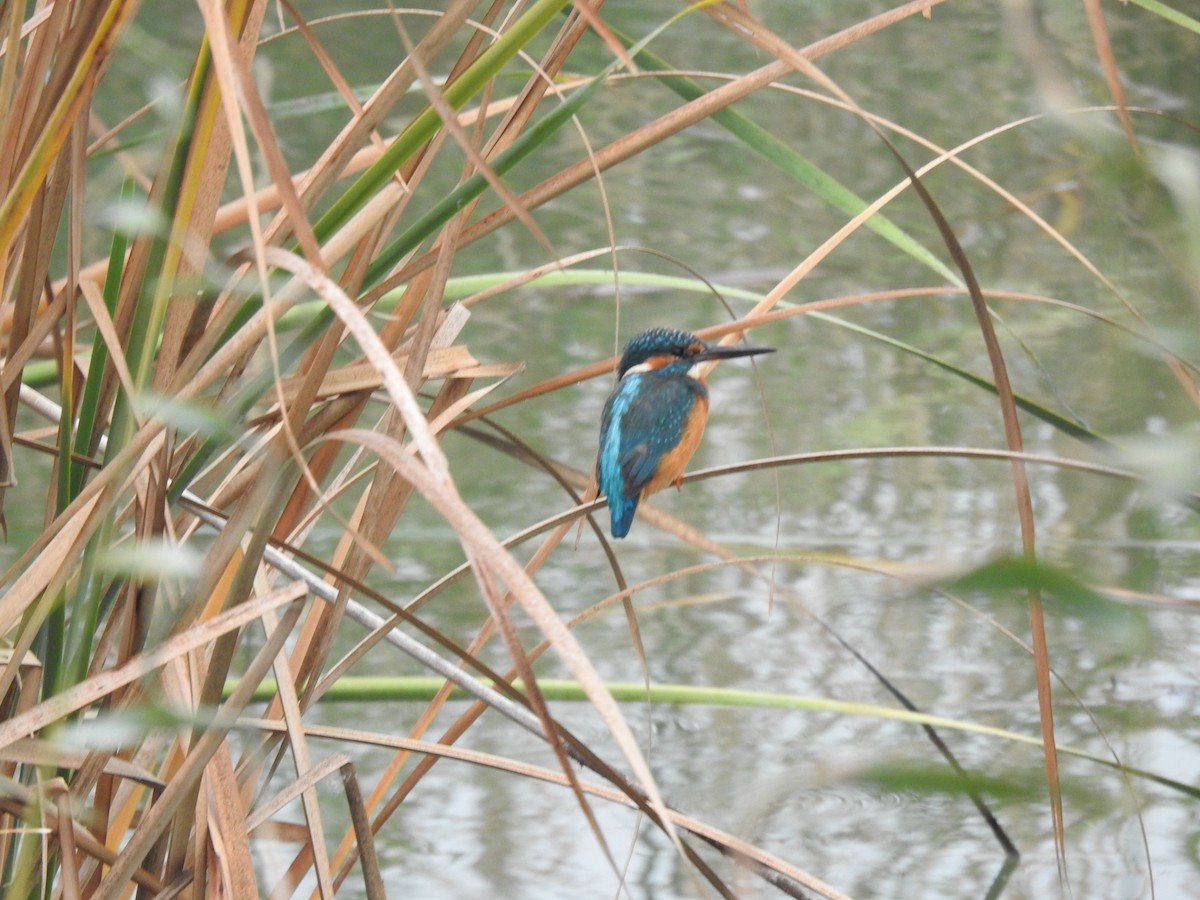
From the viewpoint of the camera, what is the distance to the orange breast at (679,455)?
1963 millimetres

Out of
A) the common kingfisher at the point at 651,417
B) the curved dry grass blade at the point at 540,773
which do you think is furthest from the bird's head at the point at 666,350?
the curved dry grass blade at the point at 540,773

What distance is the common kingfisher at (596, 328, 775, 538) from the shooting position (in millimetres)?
1857

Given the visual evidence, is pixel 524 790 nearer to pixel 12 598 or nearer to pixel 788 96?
pixel 12 598

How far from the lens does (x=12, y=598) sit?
1107mm

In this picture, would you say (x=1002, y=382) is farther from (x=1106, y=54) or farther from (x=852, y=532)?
(x=852, y=532)

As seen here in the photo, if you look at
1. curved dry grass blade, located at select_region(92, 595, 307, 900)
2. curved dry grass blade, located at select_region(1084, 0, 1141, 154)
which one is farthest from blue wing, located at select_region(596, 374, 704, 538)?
curved dry grass blade, located at select_region(1084, 0, 1141, 154)

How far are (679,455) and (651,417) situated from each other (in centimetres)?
9

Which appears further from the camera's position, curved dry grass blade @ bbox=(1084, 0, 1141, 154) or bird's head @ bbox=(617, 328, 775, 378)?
bird's head @ bbox=(617, 328, 775, 378)

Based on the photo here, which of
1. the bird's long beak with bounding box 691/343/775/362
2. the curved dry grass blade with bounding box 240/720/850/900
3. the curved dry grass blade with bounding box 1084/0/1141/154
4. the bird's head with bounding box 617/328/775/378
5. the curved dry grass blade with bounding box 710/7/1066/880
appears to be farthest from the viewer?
the bird's head with bounding box 617/328/775/378

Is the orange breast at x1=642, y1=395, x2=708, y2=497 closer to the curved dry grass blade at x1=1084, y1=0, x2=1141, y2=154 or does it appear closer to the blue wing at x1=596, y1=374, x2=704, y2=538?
the blue wing at x1=596, y1=374, x2=704, y2=538

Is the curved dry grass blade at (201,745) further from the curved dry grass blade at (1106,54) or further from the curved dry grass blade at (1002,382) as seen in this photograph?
the curved dry grass blade at (1106,54)

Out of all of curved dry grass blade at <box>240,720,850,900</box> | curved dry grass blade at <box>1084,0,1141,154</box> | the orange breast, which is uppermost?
curved dry grass blade at <box>1084,0,1141,154</box>

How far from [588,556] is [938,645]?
2.55 ft

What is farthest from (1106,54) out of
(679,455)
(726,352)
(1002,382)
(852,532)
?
(852,532)
